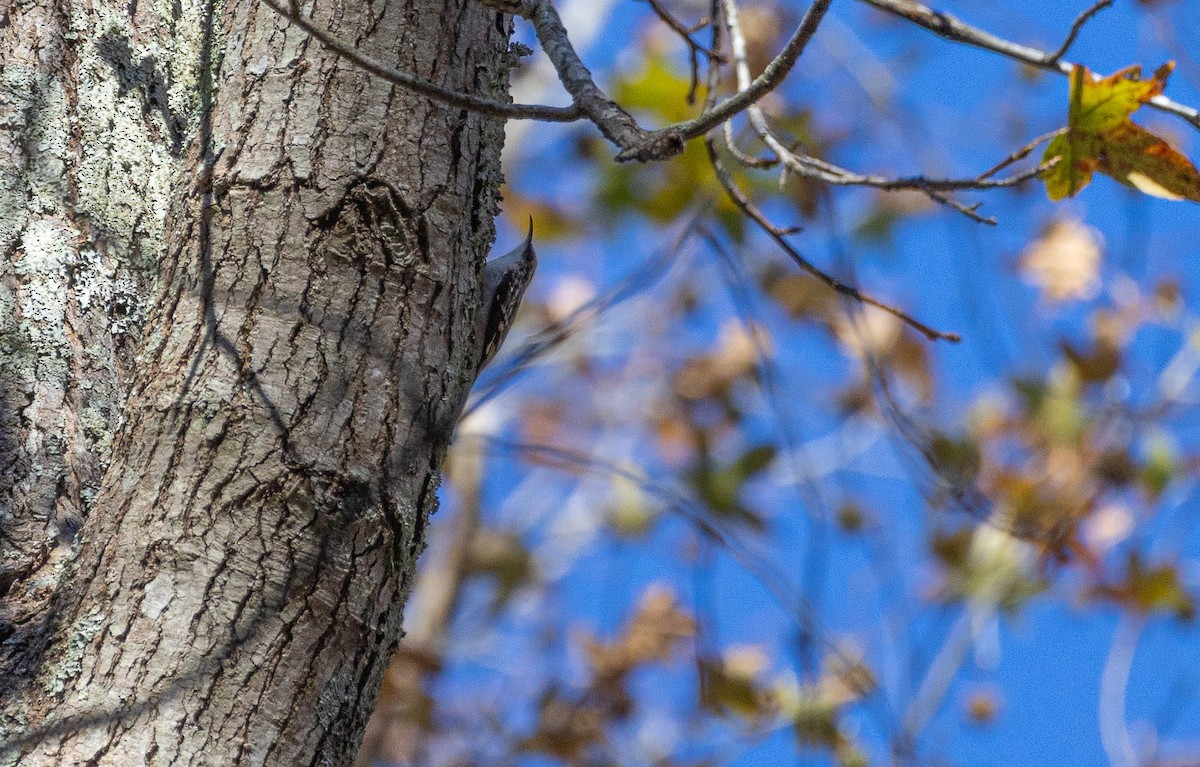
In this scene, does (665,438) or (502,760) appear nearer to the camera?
(502,760)

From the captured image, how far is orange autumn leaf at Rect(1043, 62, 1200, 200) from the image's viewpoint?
1.43m

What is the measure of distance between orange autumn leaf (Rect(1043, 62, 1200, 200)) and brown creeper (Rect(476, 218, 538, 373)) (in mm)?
742

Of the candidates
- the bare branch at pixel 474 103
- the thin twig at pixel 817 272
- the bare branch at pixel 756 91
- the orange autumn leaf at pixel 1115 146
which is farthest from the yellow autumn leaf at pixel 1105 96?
the bare branch at pixel 474 103

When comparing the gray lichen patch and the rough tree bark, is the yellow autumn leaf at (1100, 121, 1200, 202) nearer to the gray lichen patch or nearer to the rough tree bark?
the rough tree bark

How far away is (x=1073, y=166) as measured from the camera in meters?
1.49

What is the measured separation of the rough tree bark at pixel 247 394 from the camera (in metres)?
1.00

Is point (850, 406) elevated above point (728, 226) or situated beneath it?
elevated above

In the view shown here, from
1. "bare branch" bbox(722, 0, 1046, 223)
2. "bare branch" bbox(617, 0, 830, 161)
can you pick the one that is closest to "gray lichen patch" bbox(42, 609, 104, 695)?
"bare branch" bbox(617, 0, 830, 161)

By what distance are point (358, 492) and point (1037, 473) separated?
4.75 m

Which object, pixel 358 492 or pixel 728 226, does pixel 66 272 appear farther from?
pixel 728 226

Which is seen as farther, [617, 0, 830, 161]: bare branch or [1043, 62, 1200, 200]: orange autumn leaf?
[1043, 62, 1200, 200]: orange autumn leaf

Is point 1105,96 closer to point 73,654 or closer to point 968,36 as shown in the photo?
point 968,36

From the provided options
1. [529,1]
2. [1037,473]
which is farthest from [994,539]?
[529,1]

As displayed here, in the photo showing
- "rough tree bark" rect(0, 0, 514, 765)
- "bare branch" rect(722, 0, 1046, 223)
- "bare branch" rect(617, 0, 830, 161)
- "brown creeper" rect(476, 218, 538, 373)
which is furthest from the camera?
"bare branch" rect(722, 0, 1046, 223)
